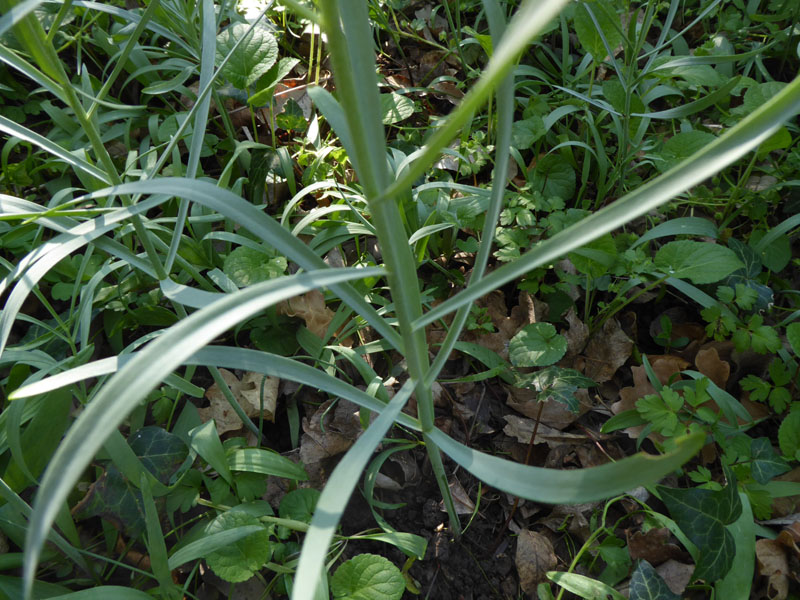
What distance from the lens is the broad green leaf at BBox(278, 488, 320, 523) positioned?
0.98m

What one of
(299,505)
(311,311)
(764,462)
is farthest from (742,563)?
(311,311)

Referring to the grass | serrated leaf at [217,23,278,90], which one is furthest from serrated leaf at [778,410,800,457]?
serrated leaf at [217,23,278,90]

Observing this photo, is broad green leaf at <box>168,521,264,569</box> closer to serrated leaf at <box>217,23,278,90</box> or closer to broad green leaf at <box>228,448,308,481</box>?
broad green leaf at <box>228,448,308,481</box>

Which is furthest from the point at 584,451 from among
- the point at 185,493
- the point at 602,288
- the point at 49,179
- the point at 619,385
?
the point at 49,179

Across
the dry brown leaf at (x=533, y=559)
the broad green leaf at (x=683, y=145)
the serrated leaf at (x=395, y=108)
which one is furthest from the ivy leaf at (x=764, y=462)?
the serrated leaf at (x=395, y=108)

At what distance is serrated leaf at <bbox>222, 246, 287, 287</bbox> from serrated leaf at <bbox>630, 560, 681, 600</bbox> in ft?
2.70

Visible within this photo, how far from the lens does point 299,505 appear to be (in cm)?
100

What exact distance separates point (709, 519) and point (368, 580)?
55 cm

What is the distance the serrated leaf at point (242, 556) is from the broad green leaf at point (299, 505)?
0.28ft

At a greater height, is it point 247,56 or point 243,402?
point 247,56

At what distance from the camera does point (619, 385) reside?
1229 mm

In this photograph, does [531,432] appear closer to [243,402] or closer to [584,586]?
[584,586]

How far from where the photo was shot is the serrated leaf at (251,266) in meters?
1.13

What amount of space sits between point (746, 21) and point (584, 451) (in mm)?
1408
